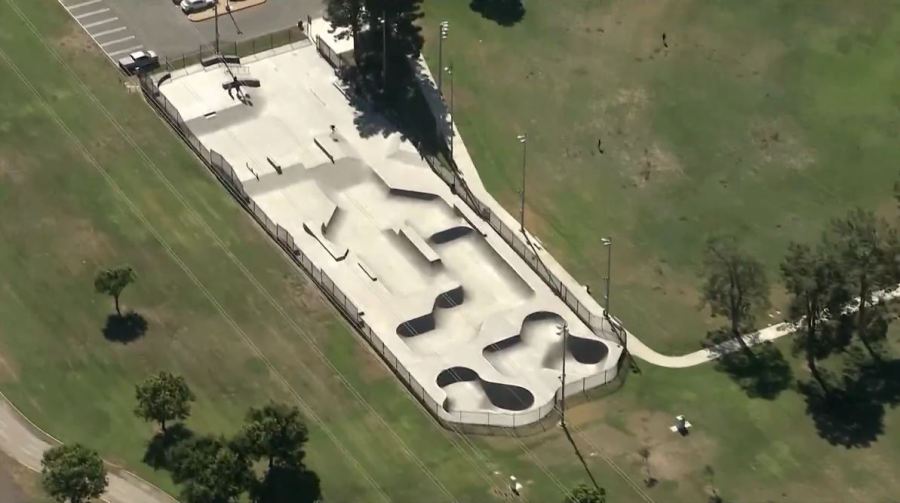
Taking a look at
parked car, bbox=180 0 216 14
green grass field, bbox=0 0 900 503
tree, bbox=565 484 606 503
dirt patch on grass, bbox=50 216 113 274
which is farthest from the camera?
parked car, bbox=180 0 216 14

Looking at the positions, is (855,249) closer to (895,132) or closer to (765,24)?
(895,132)

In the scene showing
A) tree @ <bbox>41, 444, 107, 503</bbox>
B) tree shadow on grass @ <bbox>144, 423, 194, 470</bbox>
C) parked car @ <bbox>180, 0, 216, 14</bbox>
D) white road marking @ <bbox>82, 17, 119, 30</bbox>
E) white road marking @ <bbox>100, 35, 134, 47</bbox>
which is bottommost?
tree shadow on grass @ <bbox>144, 423, 194, 470</bbox>

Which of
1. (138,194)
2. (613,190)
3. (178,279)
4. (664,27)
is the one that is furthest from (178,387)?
(664,27)

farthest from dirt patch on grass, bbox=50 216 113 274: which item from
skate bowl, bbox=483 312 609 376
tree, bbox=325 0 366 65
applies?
skate bowl, bbox=483 312 609 376

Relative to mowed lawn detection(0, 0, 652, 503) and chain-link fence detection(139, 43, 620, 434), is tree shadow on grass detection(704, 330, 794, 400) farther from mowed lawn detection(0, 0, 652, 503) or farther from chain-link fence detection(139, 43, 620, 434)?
mowed lawn detection(0, 0, 652, 503)

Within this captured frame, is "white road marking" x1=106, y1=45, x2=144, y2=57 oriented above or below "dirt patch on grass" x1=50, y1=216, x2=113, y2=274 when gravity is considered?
above

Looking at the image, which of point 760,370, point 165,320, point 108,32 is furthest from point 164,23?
point 760,370
